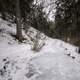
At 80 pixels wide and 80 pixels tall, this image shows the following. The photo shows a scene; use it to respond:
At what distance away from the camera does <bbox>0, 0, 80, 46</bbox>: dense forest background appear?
10258 millimetres

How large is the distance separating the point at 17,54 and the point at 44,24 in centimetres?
689

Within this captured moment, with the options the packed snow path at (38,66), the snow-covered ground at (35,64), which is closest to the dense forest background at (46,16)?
the snow-covered ground at (35,64)

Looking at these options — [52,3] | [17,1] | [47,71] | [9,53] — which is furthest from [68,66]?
[17,1]

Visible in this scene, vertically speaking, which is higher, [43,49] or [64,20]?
[64,20]

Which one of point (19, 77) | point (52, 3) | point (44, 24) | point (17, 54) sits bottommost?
point (19, 77)

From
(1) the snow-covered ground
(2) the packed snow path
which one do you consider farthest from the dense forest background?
(2) the packed snow path

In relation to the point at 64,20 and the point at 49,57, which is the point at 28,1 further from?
the point at 49,57

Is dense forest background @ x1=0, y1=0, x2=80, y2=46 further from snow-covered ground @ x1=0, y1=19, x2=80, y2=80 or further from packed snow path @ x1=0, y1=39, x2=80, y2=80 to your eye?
packed snow path @ x1=0, y1=39, x2=80, y2=80

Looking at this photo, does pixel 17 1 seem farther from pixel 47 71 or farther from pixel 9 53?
pixel 47 71

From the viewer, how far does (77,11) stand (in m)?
9.78

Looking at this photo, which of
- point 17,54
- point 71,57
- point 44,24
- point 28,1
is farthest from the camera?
point 44,24

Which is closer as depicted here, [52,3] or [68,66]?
[68,66]

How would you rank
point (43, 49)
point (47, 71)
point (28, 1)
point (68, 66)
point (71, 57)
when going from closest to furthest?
1. point (47, 71)
2. point (68, 66)
3. point (71, 57)
4. point (43, 49)
5. point (28, 1)

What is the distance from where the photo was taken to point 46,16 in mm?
12828
